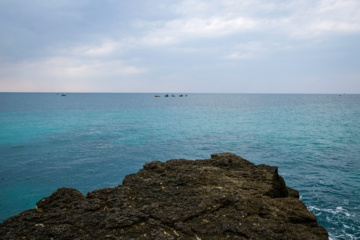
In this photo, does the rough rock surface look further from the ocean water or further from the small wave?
the small wave

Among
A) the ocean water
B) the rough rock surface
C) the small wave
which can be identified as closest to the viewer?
the rough rock surface

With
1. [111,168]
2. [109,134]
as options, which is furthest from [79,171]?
[109,134]

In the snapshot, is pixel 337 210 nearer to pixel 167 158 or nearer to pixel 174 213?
pixel 174 213

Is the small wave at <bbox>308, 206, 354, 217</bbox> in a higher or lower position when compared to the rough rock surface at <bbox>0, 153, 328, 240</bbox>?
lower

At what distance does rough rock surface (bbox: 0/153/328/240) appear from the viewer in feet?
17.1

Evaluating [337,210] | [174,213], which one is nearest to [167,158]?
[337,210]

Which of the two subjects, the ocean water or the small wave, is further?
the ocean water

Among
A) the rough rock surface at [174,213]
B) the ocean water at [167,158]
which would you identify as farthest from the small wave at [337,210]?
the rough rock surface at [174,213]

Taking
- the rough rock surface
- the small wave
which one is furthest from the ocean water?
the rough rock surface

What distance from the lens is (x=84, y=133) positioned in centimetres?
4472

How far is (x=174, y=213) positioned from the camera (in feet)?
19.5

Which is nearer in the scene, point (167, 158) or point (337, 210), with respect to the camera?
point (337, 210)

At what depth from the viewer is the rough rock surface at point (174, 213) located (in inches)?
205

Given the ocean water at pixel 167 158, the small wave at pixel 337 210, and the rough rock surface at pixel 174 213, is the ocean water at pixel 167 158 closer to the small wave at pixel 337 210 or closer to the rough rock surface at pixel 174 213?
the small wave at pixel 337 210
